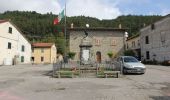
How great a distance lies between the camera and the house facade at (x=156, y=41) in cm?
3784

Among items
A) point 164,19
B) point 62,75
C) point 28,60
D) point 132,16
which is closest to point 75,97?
point 62,75

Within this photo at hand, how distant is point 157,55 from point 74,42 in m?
15.5

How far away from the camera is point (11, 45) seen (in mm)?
47031

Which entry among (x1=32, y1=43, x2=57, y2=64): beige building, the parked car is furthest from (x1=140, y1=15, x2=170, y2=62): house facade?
(x1=32, y1=43, x2=57, y2=64): beige building

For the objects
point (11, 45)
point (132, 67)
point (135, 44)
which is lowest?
point (132, 67)

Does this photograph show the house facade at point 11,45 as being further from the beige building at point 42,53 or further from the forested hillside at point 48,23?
the forested hillside at point 48,23

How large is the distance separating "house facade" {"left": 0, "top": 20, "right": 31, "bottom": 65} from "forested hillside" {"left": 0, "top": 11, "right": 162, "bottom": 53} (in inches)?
1083

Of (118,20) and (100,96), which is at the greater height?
(118,20)

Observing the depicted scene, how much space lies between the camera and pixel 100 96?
10281 mm

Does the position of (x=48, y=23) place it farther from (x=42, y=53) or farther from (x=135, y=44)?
(x=135, y=44)

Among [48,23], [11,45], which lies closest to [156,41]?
[11,45]

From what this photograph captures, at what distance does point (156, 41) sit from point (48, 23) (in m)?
66.1

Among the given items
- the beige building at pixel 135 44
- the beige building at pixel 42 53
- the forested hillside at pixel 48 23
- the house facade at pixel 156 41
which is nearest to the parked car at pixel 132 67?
the house facade at pixel 156 41

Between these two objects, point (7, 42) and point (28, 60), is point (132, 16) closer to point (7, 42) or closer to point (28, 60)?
point (28, 60)
